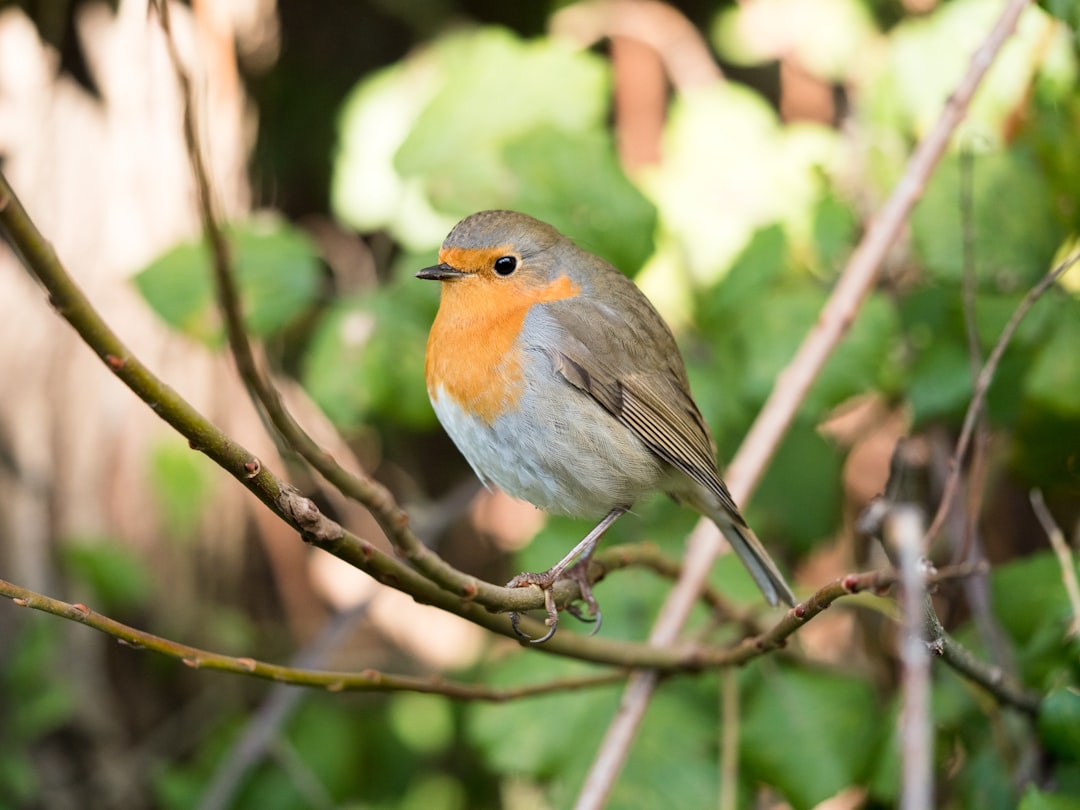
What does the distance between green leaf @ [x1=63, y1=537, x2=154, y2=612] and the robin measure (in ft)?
4.50

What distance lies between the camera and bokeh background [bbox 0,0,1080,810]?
2400 millimetres

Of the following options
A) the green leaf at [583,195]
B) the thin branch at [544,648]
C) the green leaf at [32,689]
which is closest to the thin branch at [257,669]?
the thin branch at [544,648]

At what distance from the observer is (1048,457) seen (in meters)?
2.48

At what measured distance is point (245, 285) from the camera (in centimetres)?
274

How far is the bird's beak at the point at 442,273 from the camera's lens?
7.23 ft

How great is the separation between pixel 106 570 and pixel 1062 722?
2.49m

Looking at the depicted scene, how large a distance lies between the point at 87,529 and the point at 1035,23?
3.00 m

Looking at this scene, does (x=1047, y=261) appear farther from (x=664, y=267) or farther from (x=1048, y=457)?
(x=664, y=267)

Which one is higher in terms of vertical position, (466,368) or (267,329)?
(267,329)

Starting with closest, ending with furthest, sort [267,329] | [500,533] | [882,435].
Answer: [267,329] → [882,435] → [500,533]

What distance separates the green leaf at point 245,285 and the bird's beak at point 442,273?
61 cm

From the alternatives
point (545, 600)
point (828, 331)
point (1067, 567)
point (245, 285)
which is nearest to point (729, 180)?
point (828, 331)

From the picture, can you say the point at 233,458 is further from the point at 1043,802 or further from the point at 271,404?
the point at 1043,802

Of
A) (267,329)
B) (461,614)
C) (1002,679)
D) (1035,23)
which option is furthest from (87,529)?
(1035,23)
